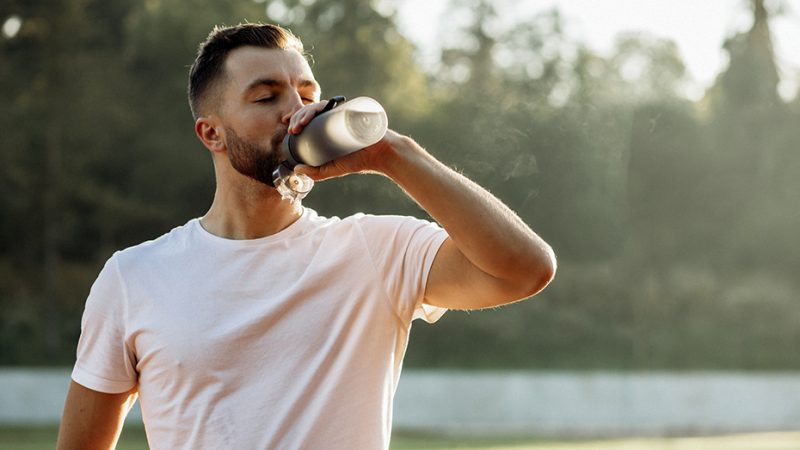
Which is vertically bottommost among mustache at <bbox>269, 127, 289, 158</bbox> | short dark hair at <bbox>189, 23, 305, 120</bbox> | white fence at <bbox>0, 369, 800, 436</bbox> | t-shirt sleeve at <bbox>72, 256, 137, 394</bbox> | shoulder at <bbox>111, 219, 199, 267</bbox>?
t-shirt sleeve at <bbox>72, 256, 137, 394</bbox>

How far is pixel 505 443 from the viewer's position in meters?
19.0

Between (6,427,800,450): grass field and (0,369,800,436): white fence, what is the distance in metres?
2.15

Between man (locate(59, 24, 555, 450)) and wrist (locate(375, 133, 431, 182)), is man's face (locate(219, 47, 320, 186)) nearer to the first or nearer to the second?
man (locate(59, 24, 555, 450))

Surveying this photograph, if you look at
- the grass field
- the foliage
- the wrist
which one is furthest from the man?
the foliage

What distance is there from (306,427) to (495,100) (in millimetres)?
28734

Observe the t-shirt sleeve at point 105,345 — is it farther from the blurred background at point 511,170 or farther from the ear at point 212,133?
the blurred background at point 511,170

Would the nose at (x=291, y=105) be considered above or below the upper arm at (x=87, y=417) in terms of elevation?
above

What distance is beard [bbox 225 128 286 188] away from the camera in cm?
249

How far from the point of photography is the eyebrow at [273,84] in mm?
2502

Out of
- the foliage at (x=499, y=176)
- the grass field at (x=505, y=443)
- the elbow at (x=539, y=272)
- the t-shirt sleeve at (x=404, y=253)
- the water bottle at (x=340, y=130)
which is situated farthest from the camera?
the foliage at (x=499, y=176)

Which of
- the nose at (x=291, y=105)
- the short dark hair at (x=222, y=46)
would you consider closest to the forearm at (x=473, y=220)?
the nose at (x=291, y=105)

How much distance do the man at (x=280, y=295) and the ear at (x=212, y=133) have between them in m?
0.07

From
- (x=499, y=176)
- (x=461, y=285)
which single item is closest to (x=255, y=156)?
(x=461, y=285)

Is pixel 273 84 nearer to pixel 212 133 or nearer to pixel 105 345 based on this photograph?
pixel 212 133
